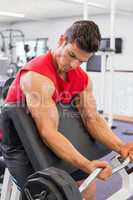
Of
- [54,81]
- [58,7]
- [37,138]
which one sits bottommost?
[37,138]

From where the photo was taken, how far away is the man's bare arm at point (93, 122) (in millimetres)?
1813

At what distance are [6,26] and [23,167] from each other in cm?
872

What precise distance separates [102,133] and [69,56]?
51 cm

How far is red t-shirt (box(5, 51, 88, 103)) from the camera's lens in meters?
1.61

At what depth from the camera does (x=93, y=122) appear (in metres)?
1.87

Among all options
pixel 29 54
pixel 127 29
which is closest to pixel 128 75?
pixel 127 29

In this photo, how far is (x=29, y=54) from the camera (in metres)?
8.55

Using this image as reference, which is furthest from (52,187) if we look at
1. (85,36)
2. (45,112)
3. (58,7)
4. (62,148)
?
(58,7)

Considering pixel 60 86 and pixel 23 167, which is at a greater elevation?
A: pixel 60 86

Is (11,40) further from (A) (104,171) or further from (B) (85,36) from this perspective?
(A) (104,171)

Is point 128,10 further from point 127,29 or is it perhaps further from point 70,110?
point 70,110

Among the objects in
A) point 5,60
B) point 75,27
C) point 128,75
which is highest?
point 75,27

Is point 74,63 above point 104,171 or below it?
above

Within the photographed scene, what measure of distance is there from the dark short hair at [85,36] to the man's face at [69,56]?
0.09ft
